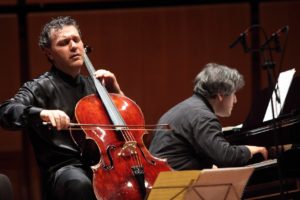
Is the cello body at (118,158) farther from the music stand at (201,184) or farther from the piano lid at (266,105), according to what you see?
the piano lid at (266,105)

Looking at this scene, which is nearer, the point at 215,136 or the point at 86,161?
Answer: the point at 86,161

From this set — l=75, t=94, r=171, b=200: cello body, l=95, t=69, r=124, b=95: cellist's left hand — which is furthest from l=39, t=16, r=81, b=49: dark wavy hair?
l=75, t=94, r=171, b=200: cello body

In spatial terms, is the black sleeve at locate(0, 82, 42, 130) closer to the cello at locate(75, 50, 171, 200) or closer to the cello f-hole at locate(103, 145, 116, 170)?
the cello at locate(75, 50, 171, 200)

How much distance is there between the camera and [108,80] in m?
3.07

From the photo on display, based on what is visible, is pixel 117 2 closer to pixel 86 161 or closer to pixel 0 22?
pixel 0 22

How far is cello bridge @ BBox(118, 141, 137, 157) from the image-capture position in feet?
8.71

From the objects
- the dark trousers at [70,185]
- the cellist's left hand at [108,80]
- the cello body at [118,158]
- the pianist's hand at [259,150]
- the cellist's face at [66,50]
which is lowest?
the pianist's hand at [259,150]

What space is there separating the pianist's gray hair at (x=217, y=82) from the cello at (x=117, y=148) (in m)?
0.68

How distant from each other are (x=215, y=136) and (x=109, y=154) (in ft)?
2.63

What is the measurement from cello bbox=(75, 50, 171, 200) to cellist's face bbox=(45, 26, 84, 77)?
18cm

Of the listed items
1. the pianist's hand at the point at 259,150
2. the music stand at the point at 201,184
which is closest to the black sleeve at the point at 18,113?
the music stand at the point at 201,184

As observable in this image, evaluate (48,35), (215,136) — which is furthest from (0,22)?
(215,136)

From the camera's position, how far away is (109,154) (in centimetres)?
263

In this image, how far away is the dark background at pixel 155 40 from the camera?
540 centimetres
